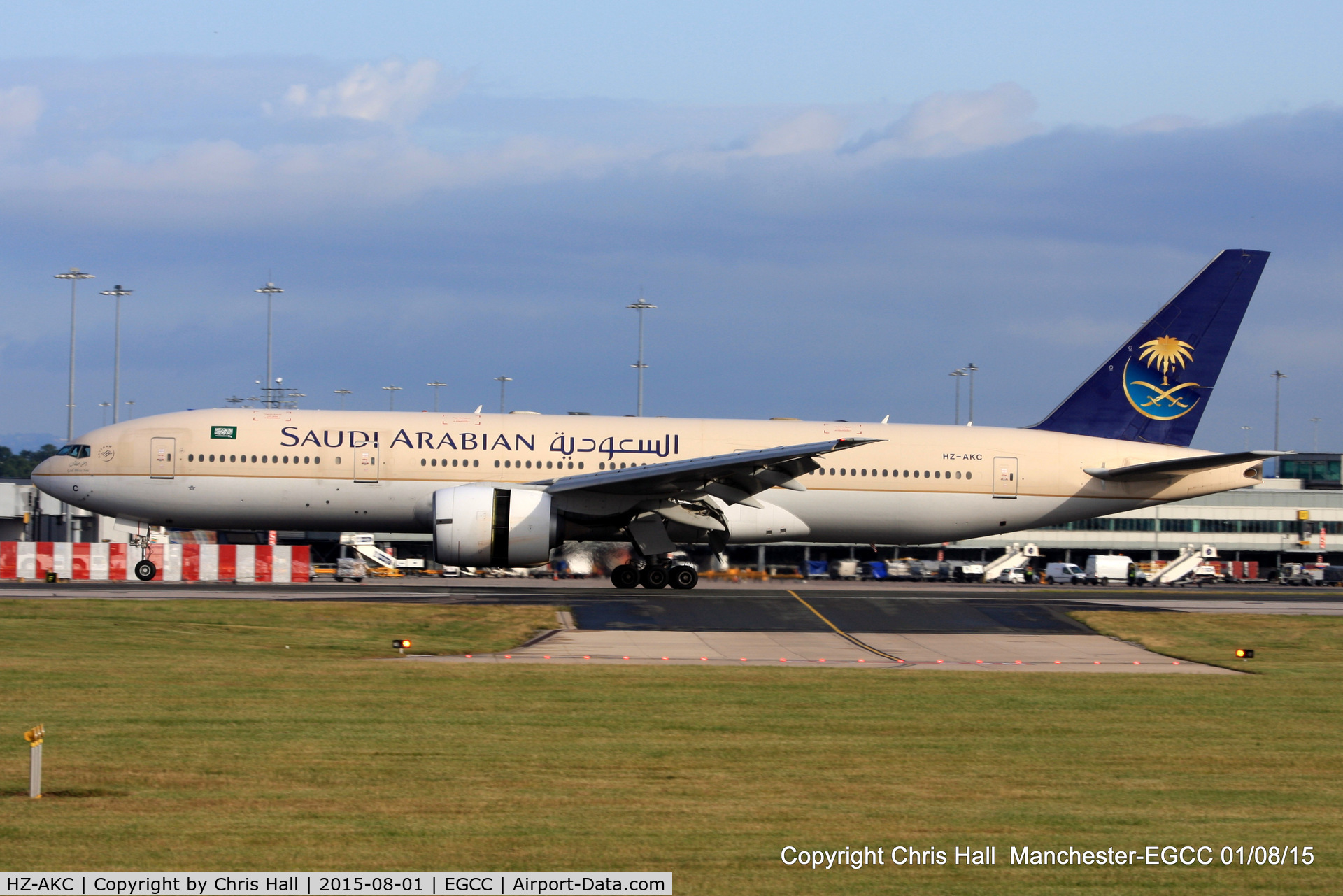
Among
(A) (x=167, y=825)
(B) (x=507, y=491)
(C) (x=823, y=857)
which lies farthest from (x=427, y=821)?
(B) (x=507, y=491)

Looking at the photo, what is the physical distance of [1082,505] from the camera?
36.7m

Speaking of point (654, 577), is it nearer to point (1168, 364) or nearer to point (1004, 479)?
point (1004, 479)

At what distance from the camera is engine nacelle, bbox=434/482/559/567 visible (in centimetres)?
2962

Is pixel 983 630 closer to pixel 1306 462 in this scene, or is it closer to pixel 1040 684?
pixel 1040 684

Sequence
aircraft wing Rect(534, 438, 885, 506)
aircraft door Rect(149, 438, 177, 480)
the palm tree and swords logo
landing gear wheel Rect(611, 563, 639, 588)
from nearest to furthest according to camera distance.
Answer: aircraft wing Rect(534, 438, 885, 506) < aircraft door Rect(149, 438, 177, 480) < landing gear wheel Rect(611, 563, 639, 588) < the palm tree and swords logo

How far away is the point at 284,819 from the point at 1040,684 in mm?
12046

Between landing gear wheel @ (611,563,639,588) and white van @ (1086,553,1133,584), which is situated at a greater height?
landing gear wheel @ (611,563,639,588)

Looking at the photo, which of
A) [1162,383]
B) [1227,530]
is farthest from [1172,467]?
[1227,530]

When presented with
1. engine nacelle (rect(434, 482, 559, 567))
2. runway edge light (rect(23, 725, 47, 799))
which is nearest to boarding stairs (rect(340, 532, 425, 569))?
engine nacelle (rect(434, 482, 559, 567))

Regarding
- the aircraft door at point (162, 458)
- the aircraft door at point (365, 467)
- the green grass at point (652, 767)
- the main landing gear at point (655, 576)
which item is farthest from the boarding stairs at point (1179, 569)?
the aircraft door at point (162, 458)

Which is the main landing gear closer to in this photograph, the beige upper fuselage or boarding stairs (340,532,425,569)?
the beige upper fuselage

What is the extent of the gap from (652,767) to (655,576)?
2242 cm

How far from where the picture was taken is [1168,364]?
37.7 meters

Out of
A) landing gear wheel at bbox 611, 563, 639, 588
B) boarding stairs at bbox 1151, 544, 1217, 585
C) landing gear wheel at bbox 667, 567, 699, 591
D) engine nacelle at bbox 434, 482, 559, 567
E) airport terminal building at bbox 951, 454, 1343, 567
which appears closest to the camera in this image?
engine nacelle at bbox 434, 482, 559, 567
